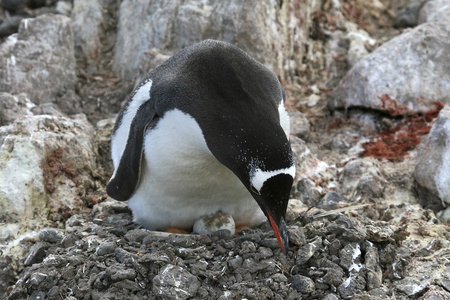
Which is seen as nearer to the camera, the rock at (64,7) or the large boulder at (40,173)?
the large boulder at (40,173)

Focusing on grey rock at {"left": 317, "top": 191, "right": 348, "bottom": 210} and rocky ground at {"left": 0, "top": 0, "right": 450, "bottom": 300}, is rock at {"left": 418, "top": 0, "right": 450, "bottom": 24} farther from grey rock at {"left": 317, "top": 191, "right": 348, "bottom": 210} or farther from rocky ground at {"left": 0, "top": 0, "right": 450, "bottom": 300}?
grey rock at {"left": 317, "top": 191, "right": 348, "bottom": 210}

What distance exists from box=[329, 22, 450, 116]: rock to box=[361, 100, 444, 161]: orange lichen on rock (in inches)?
4.1

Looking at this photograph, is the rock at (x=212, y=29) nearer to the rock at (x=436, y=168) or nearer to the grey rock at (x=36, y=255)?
the rock at (x=436, y=168)

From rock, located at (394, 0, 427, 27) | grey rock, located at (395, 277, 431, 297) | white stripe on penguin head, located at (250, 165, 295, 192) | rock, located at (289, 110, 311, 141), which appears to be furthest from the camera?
rock, located at (394, 0, 427, 27)

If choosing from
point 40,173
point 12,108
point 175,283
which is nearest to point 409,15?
point 12,108

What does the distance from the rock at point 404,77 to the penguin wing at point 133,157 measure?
3110mm

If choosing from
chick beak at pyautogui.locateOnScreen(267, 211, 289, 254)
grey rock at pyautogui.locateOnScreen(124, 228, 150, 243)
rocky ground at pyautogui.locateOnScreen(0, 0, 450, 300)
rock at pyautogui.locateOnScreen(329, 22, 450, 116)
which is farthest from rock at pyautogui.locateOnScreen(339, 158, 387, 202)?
grey rock at pyautogui.locateOnScreen(124, 228, 150, 243)

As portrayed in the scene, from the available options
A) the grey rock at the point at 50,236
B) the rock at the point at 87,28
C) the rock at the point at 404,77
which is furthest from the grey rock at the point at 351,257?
the rock at the point at 87,28

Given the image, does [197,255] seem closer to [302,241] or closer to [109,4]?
[302,241]

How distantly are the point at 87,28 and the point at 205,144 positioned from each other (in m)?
4.41

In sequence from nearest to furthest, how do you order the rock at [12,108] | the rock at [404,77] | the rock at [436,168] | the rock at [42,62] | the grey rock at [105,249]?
1. the grey rock at [105,249]
2. the rock at [436,168]
3. the rock at [12,108]
4. the rock at [404,77]
5. the rock at [42,62]

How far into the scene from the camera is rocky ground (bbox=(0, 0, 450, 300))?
12.2ft

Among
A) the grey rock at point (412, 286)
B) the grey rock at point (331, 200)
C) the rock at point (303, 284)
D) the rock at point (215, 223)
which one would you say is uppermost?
the grey rock at point (412, 286)

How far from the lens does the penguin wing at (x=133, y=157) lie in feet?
13.9
